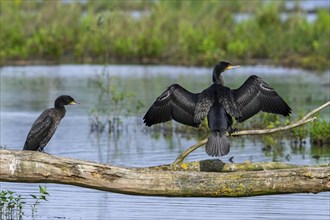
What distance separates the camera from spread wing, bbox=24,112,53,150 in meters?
10.8

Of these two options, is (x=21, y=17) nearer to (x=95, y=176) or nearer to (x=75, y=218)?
(x=75, y=218)

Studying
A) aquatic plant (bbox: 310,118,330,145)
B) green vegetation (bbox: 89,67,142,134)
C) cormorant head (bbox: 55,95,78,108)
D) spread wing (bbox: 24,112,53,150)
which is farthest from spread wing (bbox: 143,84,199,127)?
green vegetation (bbox: 89,67,142,134)

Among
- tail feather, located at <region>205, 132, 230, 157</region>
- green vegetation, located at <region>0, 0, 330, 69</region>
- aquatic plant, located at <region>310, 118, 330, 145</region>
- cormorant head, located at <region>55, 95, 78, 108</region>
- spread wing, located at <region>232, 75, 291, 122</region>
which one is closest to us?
tail feather, located at <region>205, 132, 230, 157</region>

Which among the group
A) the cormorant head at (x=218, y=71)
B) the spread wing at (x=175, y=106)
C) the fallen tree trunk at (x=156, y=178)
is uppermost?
the cormorant head at (x=218, y=71)

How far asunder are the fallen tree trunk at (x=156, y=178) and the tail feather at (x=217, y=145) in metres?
0.48

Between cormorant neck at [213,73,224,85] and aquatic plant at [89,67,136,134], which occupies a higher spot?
aquatic plant at [89,67,136,134]

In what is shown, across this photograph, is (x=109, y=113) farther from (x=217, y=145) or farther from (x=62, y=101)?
(x=217, y=145)

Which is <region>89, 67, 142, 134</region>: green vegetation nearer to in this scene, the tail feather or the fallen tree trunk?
the tail feather

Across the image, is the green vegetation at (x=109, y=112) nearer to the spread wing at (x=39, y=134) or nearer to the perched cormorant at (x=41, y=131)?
the perched cormorant at (x=41, y=131)

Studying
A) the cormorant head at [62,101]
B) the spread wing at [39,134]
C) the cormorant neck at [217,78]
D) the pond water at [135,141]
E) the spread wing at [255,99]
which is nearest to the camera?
the spread wing at [255,99]

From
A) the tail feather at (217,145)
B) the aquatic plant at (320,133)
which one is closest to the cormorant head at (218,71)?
the tail feather at (217,145)

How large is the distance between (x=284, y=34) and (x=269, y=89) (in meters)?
19.5

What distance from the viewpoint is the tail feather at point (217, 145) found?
9305 millimetres

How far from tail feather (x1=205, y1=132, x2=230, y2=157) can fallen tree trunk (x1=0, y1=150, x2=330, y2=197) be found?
0.48m
